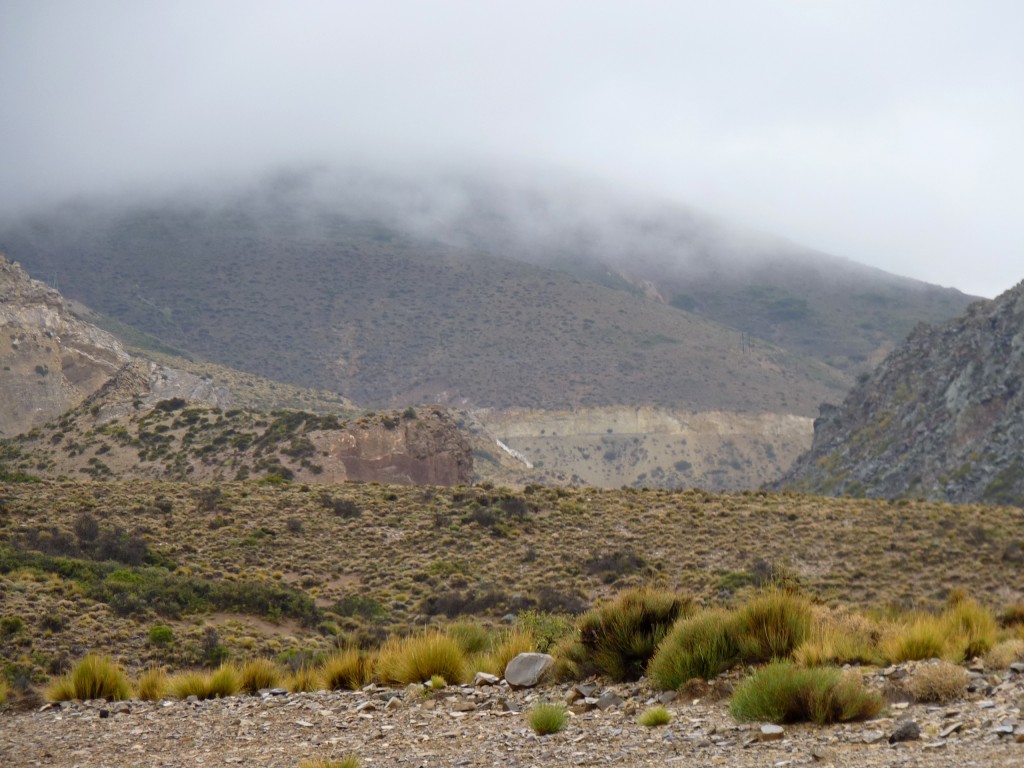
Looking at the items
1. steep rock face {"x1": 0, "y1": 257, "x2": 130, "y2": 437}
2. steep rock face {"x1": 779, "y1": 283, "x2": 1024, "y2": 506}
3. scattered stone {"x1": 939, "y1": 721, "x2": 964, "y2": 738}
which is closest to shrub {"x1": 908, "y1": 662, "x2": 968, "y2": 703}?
scattered stone {"x1": 939, "y1": 721, "x2": 964, "y2": 738}

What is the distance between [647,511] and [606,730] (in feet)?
107

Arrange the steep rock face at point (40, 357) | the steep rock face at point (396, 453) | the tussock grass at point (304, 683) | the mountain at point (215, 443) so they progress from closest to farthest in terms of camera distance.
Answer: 1. the tussock grass at point (304, 683)
2. the mountain at point (215, 443)
3. the steep rock face at point (396, 453)
4. the steep rock face at point (40, 357)

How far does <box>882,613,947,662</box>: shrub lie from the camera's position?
1026cm

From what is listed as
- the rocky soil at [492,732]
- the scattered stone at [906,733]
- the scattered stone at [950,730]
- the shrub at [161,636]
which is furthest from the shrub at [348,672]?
the shrub at [161,636]

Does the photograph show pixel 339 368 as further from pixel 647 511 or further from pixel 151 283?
pixel 647 511

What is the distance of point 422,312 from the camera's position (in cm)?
13038

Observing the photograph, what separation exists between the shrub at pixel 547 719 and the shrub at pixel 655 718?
77 cm

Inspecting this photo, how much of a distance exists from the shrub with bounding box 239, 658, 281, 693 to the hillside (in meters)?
98.8

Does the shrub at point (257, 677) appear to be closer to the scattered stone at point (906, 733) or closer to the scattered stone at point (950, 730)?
the scattered stone at point (906, 733)

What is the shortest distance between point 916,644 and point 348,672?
7127mm

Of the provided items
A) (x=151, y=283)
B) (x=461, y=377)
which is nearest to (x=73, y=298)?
(x=151, y=283)

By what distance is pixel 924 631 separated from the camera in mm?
10500

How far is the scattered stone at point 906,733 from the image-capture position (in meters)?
7.73

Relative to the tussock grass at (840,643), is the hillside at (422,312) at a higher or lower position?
higher
